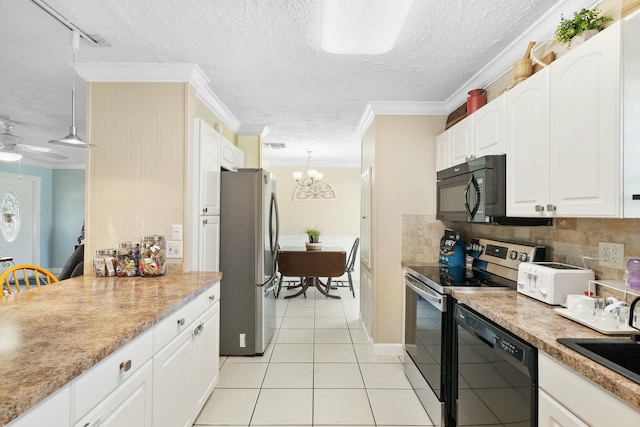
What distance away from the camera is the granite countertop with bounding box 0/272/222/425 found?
0.90 metres

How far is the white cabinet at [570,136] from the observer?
1271mm

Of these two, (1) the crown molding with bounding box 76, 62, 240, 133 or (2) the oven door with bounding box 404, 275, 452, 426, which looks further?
(1) the crown molding with bounding box 76, 62, 240, 133

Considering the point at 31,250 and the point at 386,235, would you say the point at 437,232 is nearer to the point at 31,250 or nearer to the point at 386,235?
the point at 386,235

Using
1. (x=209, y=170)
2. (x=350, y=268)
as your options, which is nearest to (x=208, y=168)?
(x=209, y=170)

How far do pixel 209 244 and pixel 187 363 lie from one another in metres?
1.08

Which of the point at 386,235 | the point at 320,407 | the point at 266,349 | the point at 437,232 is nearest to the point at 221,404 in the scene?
the point at 320,407

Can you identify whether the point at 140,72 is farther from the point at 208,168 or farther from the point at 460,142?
the point at 460,142

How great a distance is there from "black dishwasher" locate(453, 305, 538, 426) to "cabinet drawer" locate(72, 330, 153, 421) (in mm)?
1527

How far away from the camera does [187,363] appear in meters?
1.87

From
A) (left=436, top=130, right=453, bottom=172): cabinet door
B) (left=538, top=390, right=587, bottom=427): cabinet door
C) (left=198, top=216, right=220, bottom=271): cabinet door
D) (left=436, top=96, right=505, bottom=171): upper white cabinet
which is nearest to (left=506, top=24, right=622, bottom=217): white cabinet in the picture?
(left=436, top=96, right=505, bottom=171): upper white cabinet

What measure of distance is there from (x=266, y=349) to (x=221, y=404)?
94 centimetres

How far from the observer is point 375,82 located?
2658 mm

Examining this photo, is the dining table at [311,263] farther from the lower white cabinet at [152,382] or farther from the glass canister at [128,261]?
the glass canister at [128,261]

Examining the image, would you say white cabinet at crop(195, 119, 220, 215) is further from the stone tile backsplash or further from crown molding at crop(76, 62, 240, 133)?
the stone tile backsplash
